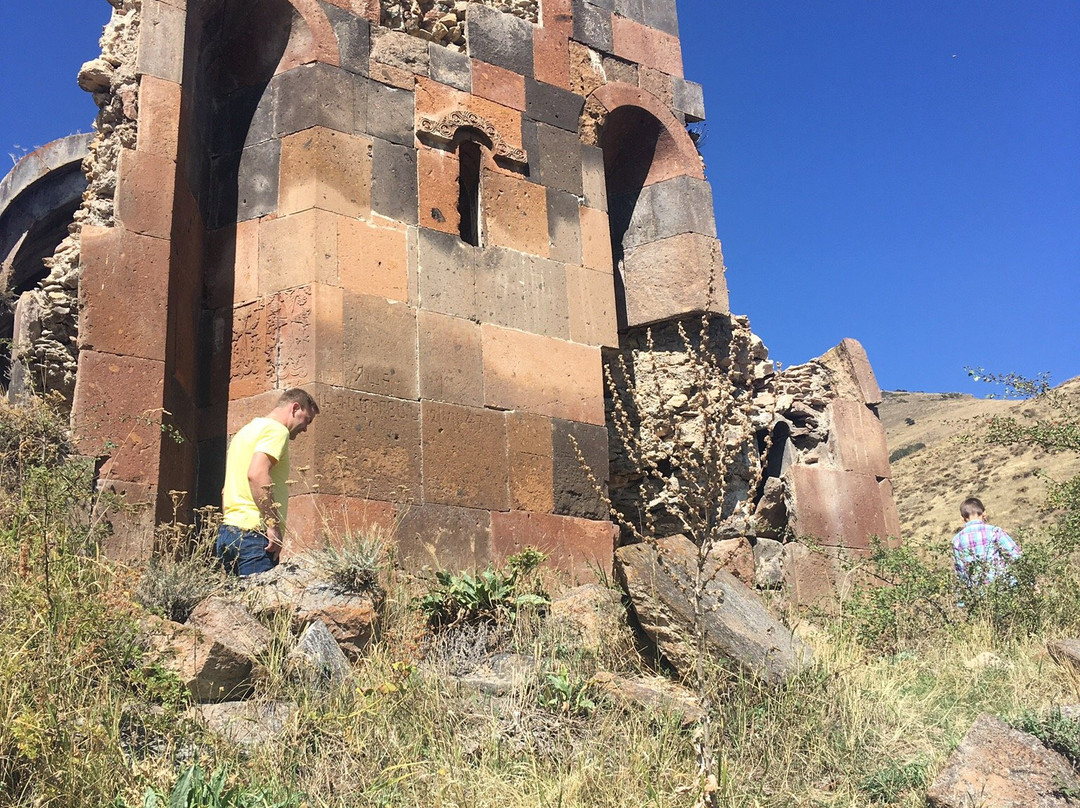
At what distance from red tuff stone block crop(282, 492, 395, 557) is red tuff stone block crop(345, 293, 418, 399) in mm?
633

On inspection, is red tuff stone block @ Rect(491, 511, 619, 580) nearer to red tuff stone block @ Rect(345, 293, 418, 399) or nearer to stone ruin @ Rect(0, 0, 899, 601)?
stone ruin @ Rect(0, 0, 899, 601)

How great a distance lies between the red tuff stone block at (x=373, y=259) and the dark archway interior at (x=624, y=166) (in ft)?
7.88

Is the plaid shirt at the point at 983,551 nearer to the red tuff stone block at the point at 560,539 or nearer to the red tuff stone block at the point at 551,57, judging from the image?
the red tuff stone block at the point at 560,539

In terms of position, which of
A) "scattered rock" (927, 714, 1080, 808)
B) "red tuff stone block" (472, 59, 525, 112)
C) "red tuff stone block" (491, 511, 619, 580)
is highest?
"red tuff stone block" (472, 59, 525, 112)

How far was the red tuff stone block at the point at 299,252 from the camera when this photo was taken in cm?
591

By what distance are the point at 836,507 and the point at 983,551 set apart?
2723 millimetres

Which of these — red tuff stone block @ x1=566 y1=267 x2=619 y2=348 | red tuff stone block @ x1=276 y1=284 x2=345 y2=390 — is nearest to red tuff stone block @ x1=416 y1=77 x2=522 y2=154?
red tuff stone block @ x1=566 y1=267 x2=619 y2=348

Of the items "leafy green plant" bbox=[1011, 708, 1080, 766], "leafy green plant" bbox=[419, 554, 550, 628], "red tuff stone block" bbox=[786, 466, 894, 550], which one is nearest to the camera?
"leafy green plant" bbox=[1011, 708, 1080, 766]

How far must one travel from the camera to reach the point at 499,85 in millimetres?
6992

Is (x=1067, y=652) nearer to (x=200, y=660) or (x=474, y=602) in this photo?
(x=474, y=602)

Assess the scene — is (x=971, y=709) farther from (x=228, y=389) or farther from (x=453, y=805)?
(x=228, y=389)

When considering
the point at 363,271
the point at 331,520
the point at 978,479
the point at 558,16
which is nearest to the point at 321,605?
the point at 331,520

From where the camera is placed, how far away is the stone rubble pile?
6.78 metres

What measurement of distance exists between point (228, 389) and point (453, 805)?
11.6 ft
